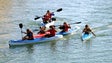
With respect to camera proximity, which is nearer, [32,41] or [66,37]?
[32,41]

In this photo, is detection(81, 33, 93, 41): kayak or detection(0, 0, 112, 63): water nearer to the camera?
detection(0, 0, 112, 63): water

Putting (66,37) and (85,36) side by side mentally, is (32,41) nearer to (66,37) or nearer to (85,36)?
(66,37)

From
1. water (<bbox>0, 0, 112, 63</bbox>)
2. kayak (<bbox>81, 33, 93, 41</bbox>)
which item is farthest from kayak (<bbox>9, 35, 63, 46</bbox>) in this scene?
kayak (<bbox>81, 33, 93, 41</bbox>)

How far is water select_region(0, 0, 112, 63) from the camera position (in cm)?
2247

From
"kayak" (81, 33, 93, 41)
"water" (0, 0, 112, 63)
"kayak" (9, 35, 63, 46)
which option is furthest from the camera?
"kayak" (81, 33, 93, 41)

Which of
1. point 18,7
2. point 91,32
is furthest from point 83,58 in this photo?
point 18,7

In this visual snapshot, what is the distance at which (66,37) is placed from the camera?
2653 cm

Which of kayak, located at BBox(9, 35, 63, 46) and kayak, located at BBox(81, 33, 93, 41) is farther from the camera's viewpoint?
kayak, located at BBox(81, 33, 93, 41)

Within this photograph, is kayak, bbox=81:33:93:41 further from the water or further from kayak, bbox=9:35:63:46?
kayak, bbox=9:35:63:46

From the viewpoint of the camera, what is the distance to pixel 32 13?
35406 millimetres

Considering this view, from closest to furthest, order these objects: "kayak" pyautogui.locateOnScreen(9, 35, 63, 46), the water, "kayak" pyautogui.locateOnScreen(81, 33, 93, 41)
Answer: the water → "kayak" pyautogui.locateOnScreen(9, 35, 63, 46) → "kayak" pyautogui.locateOnScreen(81, 33, 93, 41)

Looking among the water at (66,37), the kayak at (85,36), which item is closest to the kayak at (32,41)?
the water at (66,37)

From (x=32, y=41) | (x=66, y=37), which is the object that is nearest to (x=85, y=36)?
(x=66, y=37)

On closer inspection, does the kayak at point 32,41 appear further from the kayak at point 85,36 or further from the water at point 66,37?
the kayak at point 85,36
